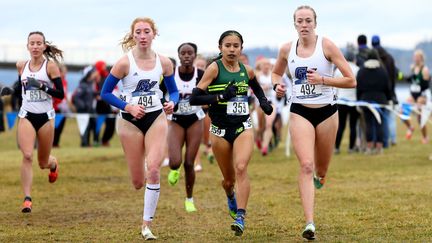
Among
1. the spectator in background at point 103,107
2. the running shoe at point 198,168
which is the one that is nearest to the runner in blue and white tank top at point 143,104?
the running shoe at point 198,168

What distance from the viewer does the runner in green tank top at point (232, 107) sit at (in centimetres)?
1025

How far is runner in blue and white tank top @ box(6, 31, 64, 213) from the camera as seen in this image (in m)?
12.7

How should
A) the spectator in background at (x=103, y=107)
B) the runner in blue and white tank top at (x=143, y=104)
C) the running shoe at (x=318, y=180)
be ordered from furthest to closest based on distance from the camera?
the spectator in background at (x=103, y=107) → the running shoe at (x=318, y=180) → the runner in blue and white tank top at (x=143, y=104)

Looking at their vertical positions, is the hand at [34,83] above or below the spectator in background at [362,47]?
Answer: above

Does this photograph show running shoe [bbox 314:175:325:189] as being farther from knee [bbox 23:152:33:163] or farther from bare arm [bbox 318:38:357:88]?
knee [bbox 23:152:33:163]

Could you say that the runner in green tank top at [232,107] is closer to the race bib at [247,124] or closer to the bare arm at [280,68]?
the race bib at [247,124]

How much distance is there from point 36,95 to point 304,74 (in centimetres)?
433

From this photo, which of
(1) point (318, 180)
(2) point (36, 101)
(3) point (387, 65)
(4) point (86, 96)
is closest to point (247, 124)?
(1) point (318, 180)

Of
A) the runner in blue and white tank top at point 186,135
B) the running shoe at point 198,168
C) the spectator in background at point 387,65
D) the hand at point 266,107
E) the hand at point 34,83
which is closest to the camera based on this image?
the hand at point 266,107

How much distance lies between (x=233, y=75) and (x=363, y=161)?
10.5m

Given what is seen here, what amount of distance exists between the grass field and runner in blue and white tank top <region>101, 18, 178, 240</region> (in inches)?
32.4

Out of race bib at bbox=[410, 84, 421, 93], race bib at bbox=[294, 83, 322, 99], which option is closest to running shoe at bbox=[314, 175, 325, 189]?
race bib at bbox=[294, 83, 322, 99]

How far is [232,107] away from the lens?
33.9 ft

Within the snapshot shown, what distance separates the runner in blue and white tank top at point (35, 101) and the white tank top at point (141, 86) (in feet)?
7.72
